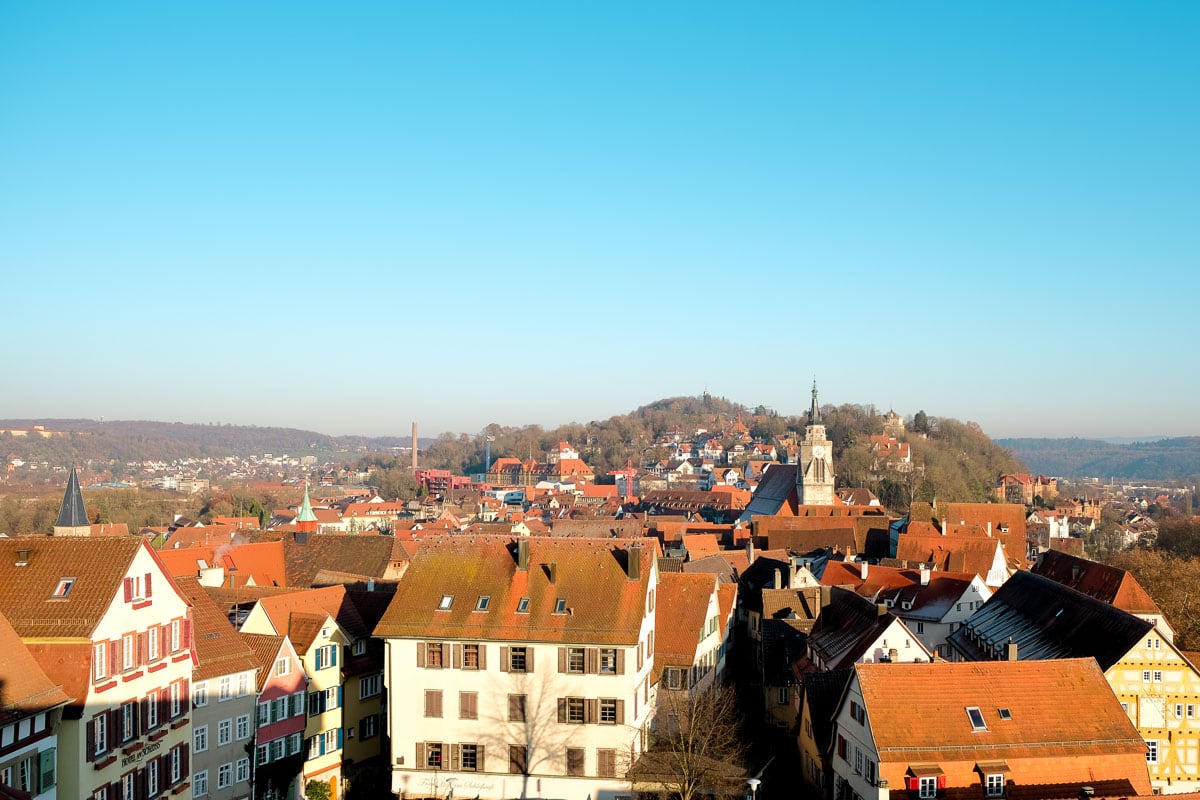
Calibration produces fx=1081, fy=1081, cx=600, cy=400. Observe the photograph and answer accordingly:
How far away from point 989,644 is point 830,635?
7.02m

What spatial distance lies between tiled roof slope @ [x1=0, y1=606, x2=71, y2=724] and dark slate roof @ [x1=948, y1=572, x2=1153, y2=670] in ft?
102

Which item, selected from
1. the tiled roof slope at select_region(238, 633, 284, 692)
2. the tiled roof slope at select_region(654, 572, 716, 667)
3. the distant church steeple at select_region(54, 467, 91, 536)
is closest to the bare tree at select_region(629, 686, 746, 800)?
the tiled roof slope at select_region(654, 572, 716, 667)

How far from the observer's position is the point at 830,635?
43125 mm

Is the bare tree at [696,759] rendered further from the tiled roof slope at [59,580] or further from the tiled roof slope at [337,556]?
the tiled roof slope at [337,556]

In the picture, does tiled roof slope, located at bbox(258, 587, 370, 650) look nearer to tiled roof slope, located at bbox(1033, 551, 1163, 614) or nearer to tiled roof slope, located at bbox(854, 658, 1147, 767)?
tiled roof slope, located at bbox(854, 658, 1147, 767)

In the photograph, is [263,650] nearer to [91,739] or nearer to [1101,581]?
[91,739]

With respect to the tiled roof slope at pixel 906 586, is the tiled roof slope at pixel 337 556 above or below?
above

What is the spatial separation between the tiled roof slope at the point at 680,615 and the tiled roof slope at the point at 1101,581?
17.6 metres

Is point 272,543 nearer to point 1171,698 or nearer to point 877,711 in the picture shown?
point 877,711

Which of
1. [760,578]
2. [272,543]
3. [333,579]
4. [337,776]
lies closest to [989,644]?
[760,578]

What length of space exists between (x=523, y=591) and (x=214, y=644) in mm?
9564

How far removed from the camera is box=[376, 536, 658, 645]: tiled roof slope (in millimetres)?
34094

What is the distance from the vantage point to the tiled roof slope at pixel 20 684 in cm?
2233

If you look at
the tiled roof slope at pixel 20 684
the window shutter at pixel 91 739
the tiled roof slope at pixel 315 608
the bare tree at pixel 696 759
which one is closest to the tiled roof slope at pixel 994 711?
the bare tree at pixel 696 759
